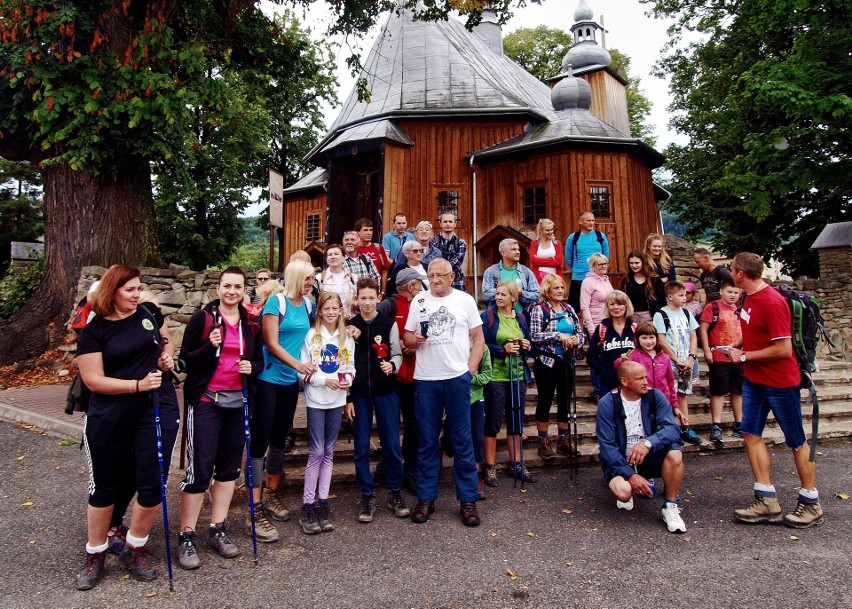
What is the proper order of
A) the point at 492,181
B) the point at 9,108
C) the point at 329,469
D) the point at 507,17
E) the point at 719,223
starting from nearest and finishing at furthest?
the point at 329,469 < the point at 9,108 < the point at 507,17 < the point at 492,181 < the point at 719,223

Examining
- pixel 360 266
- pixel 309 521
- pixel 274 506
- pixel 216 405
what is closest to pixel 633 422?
pixel 309 521

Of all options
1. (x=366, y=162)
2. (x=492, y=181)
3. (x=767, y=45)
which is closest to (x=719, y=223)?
(x=767, y=45)

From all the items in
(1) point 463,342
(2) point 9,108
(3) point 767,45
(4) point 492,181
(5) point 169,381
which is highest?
(3) point 767,45

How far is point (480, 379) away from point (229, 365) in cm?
228

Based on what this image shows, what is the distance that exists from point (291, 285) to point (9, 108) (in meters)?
7.96

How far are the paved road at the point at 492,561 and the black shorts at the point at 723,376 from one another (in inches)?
60.7

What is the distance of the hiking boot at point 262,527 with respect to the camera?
3.97 m

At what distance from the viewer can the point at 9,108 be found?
A: 349 inches

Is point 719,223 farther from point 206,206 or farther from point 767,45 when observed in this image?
point 206,206

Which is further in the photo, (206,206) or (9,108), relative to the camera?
(206,206)

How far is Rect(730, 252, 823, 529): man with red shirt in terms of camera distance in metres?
4.29

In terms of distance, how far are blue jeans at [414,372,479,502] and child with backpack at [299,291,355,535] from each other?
680mm

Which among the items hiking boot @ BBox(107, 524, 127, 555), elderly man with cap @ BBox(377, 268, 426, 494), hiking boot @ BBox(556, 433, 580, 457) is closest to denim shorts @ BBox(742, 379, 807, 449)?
hiking boot @ BBox(556, 433, 580, 457)

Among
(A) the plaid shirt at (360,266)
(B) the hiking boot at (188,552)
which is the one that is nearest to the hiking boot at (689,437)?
(A) the plaid shirt at (360,266)
